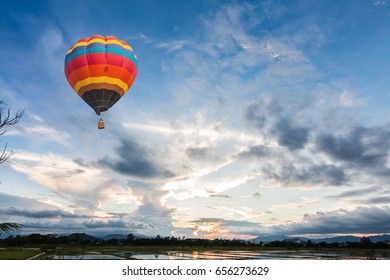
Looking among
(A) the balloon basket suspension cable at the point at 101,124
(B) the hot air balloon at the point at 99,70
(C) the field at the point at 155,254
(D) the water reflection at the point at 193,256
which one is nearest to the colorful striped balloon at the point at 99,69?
(B) the hot air balloon at the point at 99,70

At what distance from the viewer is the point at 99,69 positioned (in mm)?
28266

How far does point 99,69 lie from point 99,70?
8cm

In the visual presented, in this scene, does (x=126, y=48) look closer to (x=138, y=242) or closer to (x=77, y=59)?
(x=77, y=59)

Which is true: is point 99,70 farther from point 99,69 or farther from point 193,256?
point 193,256

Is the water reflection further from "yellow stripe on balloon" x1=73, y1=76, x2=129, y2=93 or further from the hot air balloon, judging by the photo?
"yellow stripe on balloon" x1=73, y1=76, x2=129, y2=93

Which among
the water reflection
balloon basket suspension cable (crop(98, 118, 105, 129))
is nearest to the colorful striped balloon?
balloon basket suspension cable (crop(98, 118, 105, 129))

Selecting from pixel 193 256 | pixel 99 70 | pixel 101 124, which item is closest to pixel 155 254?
pixel 193 256

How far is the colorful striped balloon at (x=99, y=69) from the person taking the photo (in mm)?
28359

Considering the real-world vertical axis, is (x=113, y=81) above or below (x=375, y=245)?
above

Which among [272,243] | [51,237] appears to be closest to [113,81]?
[51,237]

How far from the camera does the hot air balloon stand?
28359 mm
